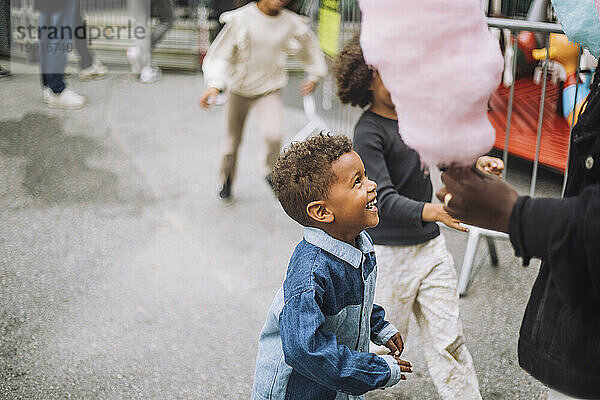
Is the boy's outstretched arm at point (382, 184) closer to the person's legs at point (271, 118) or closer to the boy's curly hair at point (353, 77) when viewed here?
the boy's curly hair at point (353, 77)

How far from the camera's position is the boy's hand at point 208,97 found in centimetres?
424

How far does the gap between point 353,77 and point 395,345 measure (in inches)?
40.9

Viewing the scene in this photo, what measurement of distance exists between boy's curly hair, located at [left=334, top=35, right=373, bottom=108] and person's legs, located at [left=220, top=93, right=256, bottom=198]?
216 centimetres

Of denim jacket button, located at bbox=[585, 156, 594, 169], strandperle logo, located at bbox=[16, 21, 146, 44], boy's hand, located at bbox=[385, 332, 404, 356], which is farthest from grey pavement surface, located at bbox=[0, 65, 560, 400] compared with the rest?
denim jacket button, located at bbox=[585, 156, 594, 169]

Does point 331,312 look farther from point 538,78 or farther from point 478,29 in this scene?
point 538,78

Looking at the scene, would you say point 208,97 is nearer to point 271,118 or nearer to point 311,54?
point 271,118

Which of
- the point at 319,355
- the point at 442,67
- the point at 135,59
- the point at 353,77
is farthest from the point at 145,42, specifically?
the point at 442,67

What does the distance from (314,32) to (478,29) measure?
13.3 ft

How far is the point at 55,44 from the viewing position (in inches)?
279

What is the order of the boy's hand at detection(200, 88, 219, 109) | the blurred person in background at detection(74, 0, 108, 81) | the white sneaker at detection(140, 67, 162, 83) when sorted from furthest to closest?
the white sneaker at detection(140, 67, 162, 83) → the blurred person in background at detection(74, 0, 108, 81) → the boy's hand at detection(200, 88, 219, 109)

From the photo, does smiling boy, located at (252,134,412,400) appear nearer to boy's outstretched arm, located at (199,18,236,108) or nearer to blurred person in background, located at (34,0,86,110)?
boy's outstretched arm, located at (199,18,236,108)

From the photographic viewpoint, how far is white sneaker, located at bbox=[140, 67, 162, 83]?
8570 millimetres

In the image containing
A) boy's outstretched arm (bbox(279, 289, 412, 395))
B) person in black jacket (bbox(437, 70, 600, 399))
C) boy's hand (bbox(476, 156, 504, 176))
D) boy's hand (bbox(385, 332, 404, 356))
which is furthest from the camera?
boy's hand (bbox(476, 156, 504, 176))

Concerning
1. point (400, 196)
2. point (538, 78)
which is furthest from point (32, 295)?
point (538, 78)
